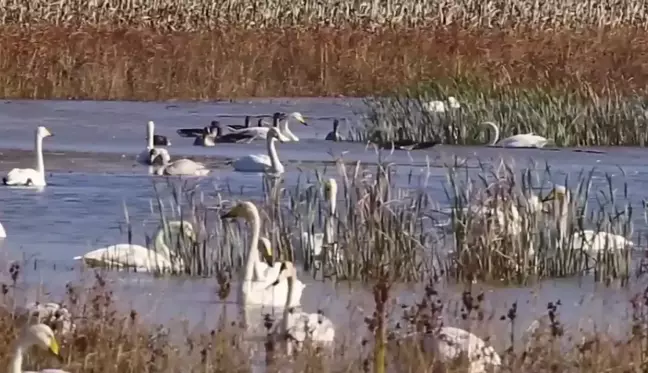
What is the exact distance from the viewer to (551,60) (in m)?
22.1

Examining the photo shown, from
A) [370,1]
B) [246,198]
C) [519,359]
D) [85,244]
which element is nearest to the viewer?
[519,359]

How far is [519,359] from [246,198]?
22.7ft

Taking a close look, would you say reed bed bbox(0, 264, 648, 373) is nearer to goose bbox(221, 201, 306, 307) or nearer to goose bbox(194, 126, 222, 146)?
goose bbox(221, 201, 306, 307)

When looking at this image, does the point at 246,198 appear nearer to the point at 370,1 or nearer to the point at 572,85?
the point at 572,85

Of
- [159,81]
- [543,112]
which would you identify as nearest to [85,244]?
[543,112]

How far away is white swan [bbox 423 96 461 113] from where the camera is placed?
17188mm

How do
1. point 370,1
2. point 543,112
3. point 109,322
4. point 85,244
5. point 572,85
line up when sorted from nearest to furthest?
point 109,322 < point 85,244 < point 543,112 < point 572,85 < point 370,1

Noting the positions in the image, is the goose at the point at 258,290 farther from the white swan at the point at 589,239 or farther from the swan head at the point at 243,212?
the white swan at the point at 589,239

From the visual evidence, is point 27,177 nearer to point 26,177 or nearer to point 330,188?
point 26,177

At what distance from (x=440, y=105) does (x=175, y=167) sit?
3.63m

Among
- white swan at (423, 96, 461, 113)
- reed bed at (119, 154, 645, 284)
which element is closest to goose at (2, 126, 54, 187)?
reed bed at (119, 154, 645, 284)

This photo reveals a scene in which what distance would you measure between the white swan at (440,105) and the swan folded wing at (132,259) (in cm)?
819

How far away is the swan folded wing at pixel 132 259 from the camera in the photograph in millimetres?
9203

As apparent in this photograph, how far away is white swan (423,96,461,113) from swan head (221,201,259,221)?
8.08 meters
